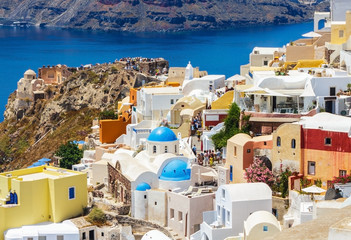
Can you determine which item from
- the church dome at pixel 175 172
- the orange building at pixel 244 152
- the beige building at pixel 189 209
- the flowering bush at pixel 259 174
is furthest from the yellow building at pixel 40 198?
the flowering bush at pixel 259 174

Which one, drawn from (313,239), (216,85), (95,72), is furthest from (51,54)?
(313,239)

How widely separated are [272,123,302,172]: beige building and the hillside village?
0.16 feet

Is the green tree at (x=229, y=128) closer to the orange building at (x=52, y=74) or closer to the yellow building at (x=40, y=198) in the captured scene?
the yellow building at (x=40, y=198)

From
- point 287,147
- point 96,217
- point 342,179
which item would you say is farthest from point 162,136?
point 342,179

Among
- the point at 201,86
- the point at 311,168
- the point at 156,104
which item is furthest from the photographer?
the point at 201,86

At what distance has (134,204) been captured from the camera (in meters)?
39.6

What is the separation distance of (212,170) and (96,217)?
593cm

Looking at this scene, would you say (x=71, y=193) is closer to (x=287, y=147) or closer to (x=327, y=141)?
(x=287, y=147)

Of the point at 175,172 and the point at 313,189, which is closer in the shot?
the point at 313,189

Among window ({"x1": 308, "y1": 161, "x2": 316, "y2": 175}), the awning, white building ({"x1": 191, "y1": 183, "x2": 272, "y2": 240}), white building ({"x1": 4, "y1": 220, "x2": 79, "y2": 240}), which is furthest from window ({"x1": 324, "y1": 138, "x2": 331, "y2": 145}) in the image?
white building ({"x1": 4, "y1": 220, "x2": 79, "y2": 240})

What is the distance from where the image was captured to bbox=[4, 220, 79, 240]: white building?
36062mm

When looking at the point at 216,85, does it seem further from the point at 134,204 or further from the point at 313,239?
the point at 313,239

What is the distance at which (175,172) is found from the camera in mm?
39844

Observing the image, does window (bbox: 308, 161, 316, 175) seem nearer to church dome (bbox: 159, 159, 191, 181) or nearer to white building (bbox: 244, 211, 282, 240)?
church dome (bbox: 159, 159, 191, 181)
